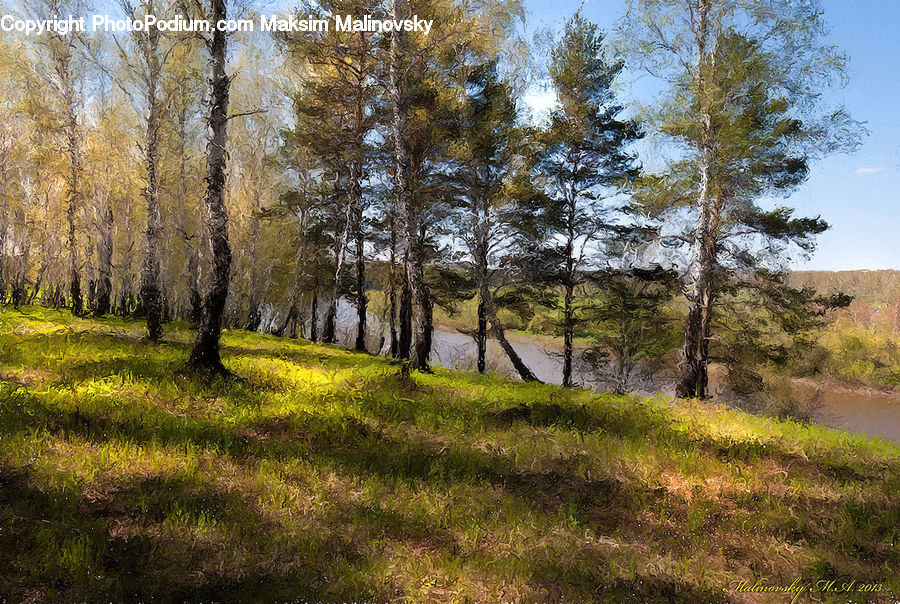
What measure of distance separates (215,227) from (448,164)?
1078cm

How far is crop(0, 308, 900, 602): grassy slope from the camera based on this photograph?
10.5 feet

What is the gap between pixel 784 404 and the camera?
24.9 m

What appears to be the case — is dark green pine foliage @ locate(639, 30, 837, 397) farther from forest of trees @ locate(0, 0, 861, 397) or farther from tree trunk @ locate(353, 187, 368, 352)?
tree trunk @ locate(353, 187, 368, 352)

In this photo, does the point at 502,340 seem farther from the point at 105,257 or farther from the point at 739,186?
the point at 105,257

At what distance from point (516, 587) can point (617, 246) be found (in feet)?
52.9

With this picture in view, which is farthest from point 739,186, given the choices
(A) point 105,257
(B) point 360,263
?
(A) point 105,257

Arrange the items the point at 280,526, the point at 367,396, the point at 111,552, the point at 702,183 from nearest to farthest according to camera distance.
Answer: the point at 111,552
the point at 280,526
the point at 367,396
the point at 702,183

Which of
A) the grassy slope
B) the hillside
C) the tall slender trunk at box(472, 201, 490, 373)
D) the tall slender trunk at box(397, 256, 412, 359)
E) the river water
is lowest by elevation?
the river water

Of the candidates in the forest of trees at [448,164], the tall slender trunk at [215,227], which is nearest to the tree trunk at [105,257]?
the forest of trees at [448,164]

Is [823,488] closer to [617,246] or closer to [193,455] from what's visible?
[193,455]

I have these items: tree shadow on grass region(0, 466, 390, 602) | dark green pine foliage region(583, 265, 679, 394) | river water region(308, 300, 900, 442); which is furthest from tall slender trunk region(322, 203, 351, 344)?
tree shadow on grass region(0, 466, 390, 602)

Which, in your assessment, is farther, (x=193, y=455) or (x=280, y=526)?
(x=193, y=455)

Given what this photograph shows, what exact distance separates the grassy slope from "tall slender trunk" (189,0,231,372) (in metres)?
0.74

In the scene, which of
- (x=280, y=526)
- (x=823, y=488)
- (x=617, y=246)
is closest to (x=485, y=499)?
(x=280, y=526)
